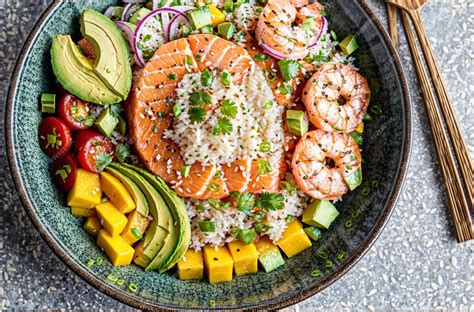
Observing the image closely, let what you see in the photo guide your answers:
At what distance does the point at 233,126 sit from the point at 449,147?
1.52 meters

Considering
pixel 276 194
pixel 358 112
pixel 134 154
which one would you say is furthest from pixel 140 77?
pixel 358 112

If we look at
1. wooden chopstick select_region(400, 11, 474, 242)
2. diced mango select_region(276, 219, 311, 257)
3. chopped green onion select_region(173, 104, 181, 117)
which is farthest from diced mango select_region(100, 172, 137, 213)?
wooden chopstick select_region(400, 11, 474, 242)

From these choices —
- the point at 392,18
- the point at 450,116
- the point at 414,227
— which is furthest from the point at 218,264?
the point at 392,18

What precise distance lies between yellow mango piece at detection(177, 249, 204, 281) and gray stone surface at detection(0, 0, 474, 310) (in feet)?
1.83

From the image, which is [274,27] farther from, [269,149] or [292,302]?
[292,302]

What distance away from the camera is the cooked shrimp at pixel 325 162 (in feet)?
10.5

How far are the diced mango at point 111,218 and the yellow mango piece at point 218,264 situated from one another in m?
0.50

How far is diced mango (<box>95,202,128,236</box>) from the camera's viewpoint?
3.09m

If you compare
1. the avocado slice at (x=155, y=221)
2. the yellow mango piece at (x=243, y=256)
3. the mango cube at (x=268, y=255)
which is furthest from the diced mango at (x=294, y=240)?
the avocado slice at (x=155, y=221)

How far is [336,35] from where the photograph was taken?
3570 mm

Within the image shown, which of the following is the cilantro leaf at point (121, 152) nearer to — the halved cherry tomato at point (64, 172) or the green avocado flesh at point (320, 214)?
the halved cherry tomato at point (64, 172)

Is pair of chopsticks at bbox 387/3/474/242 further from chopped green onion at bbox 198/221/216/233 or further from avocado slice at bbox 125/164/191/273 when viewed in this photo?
avocado slice at bbox 125/164/191/273

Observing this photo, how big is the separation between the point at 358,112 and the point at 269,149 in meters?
0.57

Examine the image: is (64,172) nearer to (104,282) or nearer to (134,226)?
(134,226)
